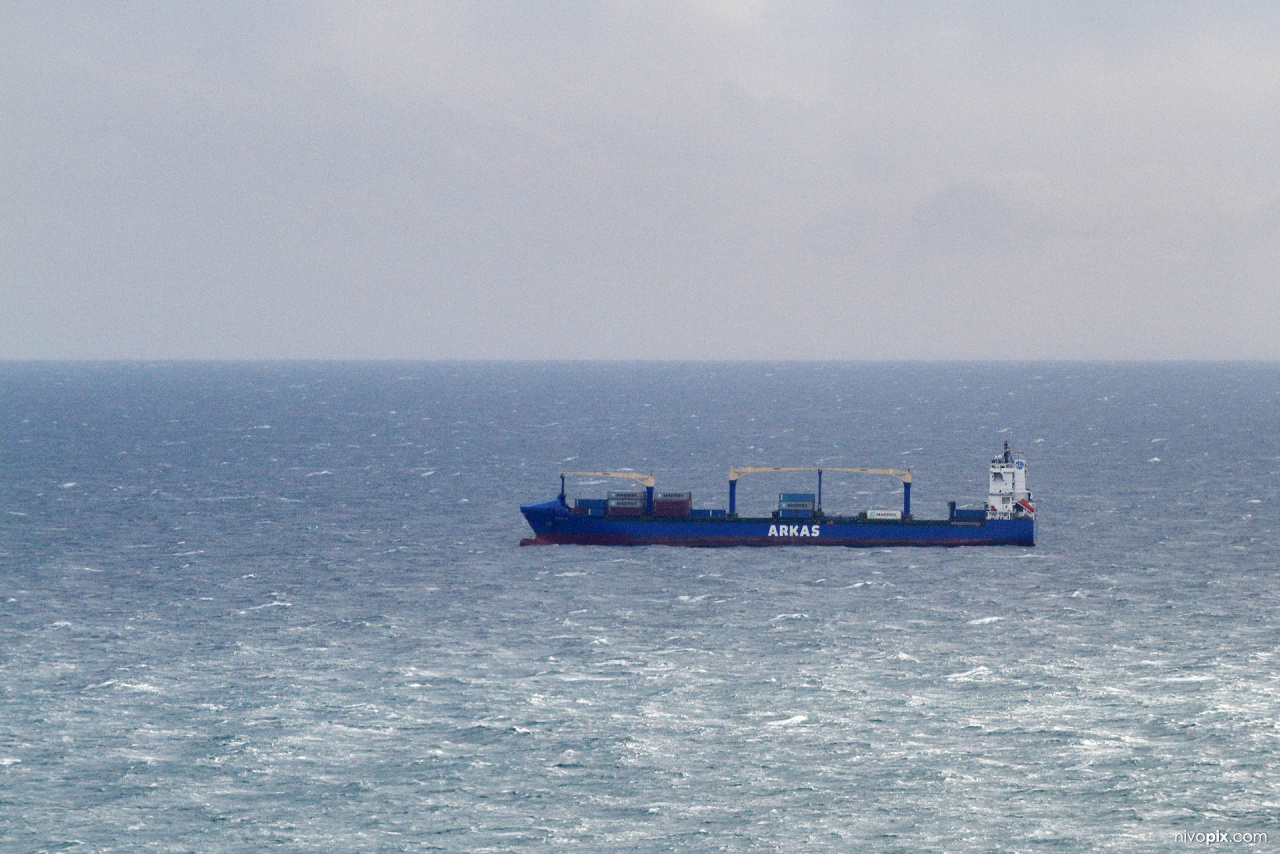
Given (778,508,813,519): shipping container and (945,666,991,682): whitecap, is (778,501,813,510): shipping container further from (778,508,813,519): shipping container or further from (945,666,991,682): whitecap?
(945,666,991,682): whitecap

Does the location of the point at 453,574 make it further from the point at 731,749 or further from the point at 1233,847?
the point at 1233,847

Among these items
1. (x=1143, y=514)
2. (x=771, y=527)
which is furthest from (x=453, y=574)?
(x=1143, y=514)

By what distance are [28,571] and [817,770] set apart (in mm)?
70045

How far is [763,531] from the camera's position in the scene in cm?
11525

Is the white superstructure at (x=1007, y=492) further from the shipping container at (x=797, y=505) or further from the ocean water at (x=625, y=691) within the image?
the shipping container at (x=797, y=505)

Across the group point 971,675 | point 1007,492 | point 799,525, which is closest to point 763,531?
point 799,525

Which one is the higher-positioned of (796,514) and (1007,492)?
(1007,492)

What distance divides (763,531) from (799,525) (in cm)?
323

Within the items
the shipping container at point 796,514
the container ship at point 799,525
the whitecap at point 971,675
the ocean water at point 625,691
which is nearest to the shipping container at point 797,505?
the container ship at point 799,525

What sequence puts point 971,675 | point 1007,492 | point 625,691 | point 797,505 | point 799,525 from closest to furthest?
point 625,691 → point 971,675 → point 799,525 → point 1007,492 → point 797,505

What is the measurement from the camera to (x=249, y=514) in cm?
13275

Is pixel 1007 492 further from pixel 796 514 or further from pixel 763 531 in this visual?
pixel 763 531

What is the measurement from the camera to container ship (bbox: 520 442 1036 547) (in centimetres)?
11456

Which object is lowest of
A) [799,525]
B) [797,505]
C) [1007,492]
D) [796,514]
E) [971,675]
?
[971,675]
